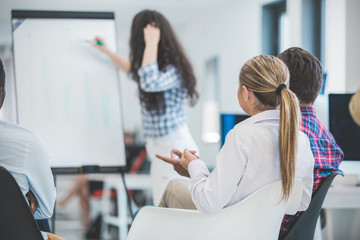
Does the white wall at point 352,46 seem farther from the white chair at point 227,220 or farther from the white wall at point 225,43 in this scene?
the white wall at point 225,43

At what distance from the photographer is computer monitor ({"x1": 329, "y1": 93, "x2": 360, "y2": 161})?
208 centimetres

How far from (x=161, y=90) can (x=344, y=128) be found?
37.7 inches

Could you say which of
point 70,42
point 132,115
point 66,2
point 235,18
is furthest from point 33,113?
point 132,115

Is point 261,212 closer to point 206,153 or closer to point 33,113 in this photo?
point 33,113

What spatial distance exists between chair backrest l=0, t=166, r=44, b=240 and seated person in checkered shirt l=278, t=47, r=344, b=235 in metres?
1.00

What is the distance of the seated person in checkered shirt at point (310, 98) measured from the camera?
1577mm

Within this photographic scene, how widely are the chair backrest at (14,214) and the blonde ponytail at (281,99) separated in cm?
75

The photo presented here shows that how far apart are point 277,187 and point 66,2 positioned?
5351mm

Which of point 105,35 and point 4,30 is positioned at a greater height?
point 4,30

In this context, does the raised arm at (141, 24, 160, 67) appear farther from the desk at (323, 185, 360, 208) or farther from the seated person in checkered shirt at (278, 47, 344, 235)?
the desk at (323, 185, 360, 208)

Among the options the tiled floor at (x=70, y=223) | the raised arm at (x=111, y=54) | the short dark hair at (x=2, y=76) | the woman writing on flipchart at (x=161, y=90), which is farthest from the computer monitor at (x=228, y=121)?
the tiled floor at (x=70, y=223)

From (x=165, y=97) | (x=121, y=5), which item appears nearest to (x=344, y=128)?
(x=165, y=97)

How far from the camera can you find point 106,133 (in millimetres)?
2314

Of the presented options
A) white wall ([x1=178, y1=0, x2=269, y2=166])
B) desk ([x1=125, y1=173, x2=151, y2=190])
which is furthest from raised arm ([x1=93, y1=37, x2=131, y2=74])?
desk ([x1=125, y1=173, x2=151, y2=190])
